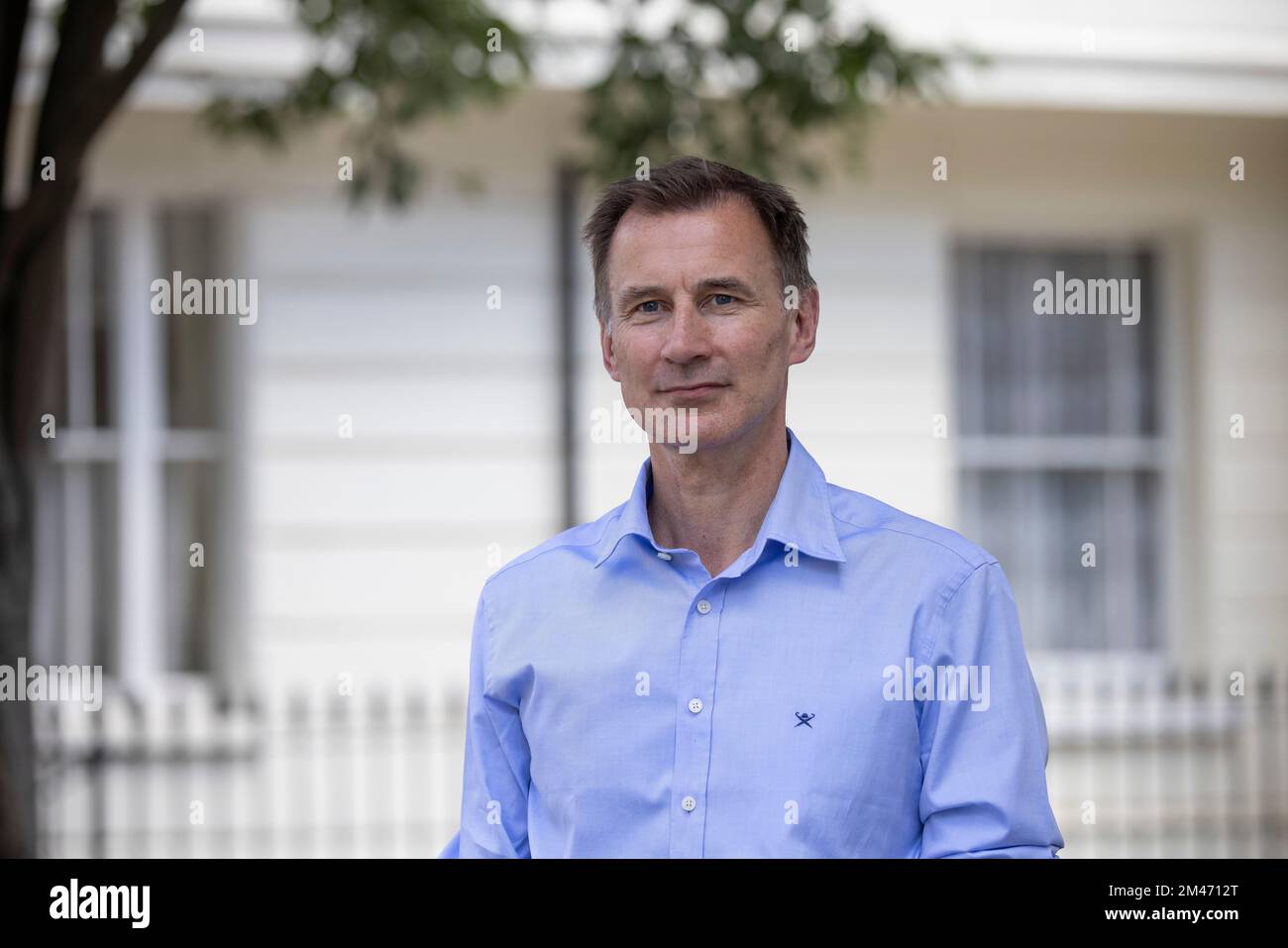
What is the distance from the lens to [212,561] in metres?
7.67

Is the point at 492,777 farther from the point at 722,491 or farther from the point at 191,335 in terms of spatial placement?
the point at 191,335

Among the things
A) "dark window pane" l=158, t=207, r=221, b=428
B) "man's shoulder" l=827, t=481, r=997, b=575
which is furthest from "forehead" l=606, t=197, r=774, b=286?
"dark window pane" l=158, t=207, r=221, b=428

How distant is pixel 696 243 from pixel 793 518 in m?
0.40

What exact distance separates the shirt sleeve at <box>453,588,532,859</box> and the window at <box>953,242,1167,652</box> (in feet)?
22.4

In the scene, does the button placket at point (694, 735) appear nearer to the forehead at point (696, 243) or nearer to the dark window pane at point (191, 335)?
the forehead at point (696, 243)

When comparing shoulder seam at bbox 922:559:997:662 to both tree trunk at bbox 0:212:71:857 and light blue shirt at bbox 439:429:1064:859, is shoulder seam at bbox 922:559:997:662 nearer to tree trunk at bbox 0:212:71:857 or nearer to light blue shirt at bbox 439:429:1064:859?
light blue shirt at bbox 439:429:1064:859

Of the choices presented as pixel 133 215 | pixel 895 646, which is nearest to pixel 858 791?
pixel 895 646

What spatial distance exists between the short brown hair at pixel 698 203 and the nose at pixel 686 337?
0.14m

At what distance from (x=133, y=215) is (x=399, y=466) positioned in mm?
1932

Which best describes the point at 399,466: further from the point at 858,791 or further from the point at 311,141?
the point at 858,791

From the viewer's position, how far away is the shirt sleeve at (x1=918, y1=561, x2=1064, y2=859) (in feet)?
5.90

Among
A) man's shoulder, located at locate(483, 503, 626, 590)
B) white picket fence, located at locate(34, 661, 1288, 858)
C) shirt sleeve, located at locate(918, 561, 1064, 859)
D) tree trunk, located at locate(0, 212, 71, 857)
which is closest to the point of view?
shirt sleeve, located at locate(918, 561, 1064, 859)

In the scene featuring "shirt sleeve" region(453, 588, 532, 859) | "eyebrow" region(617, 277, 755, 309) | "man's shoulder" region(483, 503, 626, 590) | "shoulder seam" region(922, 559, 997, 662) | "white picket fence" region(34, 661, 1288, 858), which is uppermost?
"eyebrow" region(617, 277, 755, 309)

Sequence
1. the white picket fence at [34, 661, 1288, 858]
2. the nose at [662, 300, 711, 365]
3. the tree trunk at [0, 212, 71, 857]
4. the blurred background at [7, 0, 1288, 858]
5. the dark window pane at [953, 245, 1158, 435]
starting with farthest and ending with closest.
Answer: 1. the dark window pane at [953, 245, 1158, 435]
2. the blurred background at [7, 0, 1288, 858]
3. the white picket fence at [34, 661, 1288, 858]
4. the tree trunk at [0, 212, 71, 857]
5. the nose at [662, 300, 711, 365]
